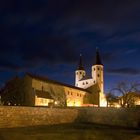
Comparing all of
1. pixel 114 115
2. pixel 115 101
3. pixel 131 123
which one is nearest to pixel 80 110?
pixel 114 115

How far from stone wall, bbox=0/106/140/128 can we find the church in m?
11.8

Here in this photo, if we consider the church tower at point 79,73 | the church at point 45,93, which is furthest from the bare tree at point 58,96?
the church tower at point 79,73

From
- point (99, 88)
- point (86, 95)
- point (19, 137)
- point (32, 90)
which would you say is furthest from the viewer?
point (99, 88)

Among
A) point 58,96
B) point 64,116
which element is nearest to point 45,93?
point 58,96

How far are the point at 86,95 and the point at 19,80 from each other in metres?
28.4

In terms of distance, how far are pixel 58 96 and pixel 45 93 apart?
19.6 ft

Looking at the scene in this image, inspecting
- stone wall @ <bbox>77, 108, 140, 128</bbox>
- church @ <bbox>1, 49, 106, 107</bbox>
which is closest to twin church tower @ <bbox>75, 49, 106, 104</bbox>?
church @ <bbox>1, 49, 106, 107</bbox>

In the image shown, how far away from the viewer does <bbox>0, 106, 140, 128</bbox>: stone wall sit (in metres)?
34.7

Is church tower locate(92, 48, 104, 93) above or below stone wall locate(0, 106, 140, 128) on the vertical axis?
above

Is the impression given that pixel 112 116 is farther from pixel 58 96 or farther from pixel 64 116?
pixel 58 96

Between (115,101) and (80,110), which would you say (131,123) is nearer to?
(80,110)

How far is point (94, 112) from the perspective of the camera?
47.7 metres

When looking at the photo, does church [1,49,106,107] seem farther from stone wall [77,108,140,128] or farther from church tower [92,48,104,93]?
stone wall [77,108,140,128]

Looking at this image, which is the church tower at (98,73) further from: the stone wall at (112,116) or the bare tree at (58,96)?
the stone wall at (112,116)
